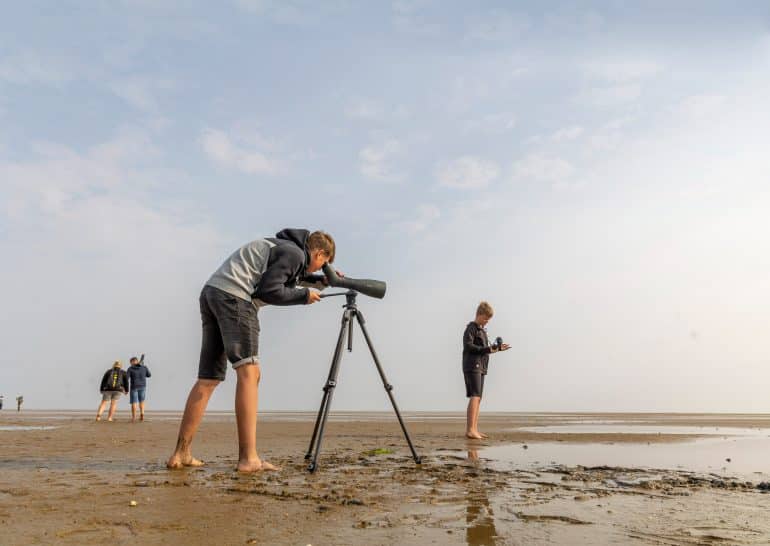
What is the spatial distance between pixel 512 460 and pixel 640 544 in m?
4.00

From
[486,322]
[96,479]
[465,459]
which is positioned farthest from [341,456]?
[486,322]

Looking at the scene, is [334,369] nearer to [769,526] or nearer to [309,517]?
[309,517]

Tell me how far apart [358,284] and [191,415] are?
2.02 metres

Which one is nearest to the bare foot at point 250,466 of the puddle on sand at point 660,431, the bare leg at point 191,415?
the bare leg at point 191,415

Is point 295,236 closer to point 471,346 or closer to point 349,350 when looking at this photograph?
point 349,350

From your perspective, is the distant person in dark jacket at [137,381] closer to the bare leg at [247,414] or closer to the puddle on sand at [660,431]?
the puddle on sand at [660,431]

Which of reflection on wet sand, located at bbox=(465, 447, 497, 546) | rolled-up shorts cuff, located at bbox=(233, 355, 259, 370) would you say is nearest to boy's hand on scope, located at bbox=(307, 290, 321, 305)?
rolled-up shorts cuff, located at bbox=(233, 355, 259, 370)

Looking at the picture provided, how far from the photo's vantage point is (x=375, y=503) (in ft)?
12.8

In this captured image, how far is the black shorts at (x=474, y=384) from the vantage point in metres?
10.2

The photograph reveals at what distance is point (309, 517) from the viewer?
3465 millimetres

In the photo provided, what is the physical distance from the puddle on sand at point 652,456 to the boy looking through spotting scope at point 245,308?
9.30ft

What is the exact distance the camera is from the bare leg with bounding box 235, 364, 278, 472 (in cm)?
529

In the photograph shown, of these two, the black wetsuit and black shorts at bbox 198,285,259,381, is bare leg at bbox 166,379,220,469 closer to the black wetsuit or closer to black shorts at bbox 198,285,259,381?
black shorts at bbox 198,285,259,381

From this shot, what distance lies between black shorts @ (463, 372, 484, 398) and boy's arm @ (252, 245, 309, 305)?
5.40m
